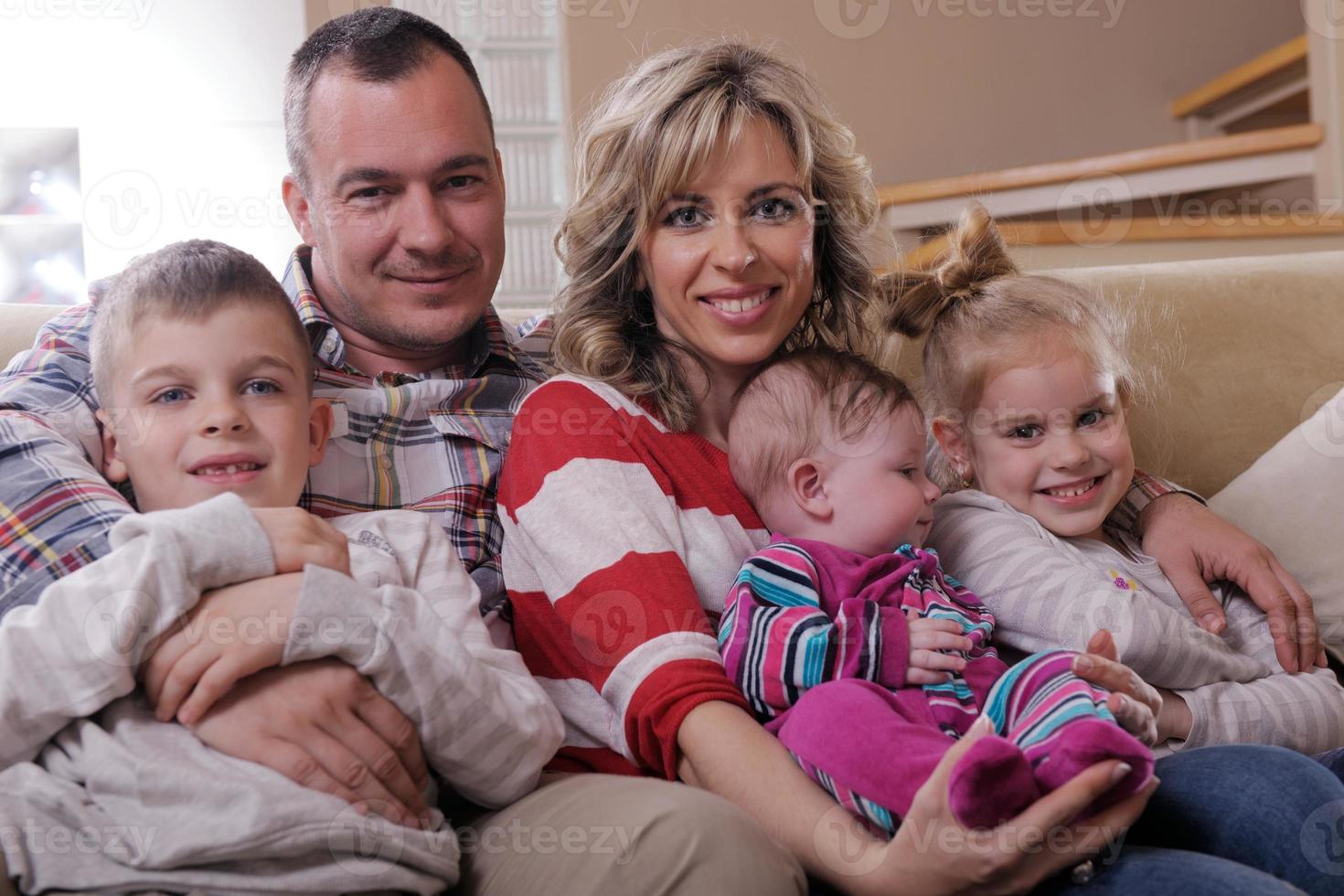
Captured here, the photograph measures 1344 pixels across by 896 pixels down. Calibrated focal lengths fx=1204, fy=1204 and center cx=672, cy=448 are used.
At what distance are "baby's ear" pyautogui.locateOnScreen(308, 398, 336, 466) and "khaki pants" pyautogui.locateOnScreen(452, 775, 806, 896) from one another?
1.44 ft

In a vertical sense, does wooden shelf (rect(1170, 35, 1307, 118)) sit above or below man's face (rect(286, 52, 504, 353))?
above

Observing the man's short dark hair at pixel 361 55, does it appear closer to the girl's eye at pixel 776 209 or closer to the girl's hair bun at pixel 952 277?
the girl's eye at pixel 776 209

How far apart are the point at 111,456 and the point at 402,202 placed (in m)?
0.47

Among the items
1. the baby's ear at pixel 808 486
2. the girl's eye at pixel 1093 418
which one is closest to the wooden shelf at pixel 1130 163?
the girl's eye at pixel 1093 418

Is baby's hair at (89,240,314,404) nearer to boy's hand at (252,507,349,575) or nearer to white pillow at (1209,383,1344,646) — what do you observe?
boy's hand at (252,507,349,575)

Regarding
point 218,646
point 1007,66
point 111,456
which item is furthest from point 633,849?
point 1007,66

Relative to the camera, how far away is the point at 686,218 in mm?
1368

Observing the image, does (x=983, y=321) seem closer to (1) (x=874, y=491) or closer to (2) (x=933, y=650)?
(1) (x=874, y=491)

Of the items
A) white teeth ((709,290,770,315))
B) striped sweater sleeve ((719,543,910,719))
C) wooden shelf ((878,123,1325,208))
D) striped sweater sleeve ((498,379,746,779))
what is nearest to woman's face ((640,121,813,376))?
white teeth ((709,290,770,315))

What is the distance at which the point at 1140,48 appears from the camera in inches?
198

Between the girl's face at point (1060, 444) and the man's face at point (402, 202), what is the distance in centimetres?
66

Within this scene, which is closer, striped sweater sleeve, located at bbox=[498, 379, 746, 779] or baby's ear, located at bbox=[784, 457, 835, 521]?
striped sweater sleeve, located at bbox=[498, 379, 746, 779]

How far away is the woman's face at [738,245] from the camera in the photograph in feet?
4.39

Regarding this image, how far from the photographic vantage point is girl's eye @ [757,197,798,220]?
4.49 ft
